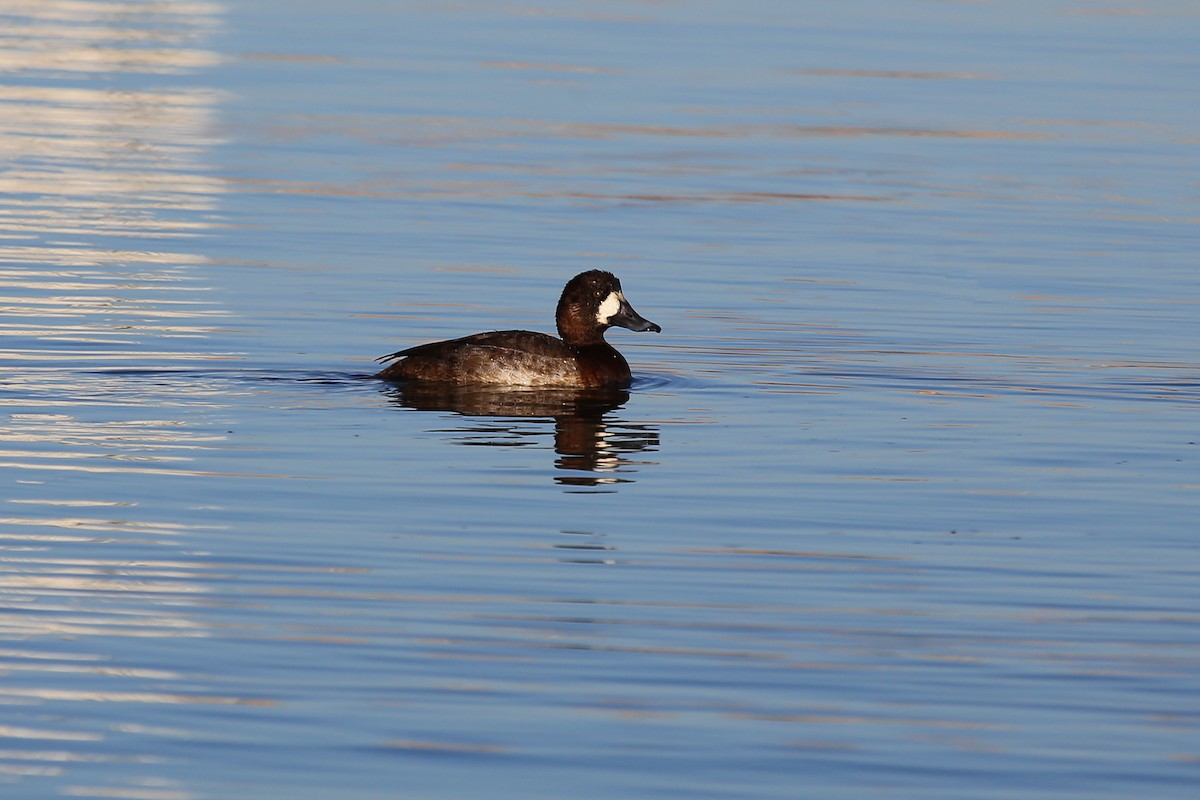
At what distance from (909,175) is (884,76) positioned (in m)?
7.52

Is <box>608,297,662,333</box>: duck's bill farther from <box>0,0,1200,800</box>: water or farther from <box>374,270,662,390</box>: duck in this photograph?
<box>0,0,1200,800</box>: water

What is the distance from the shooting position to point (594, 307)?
49.0 feet

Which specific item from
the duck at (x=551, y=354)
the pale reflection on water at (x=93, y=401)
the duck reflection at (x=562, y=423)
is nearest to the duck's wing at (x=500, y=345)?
the duck at (x=551, y=354)

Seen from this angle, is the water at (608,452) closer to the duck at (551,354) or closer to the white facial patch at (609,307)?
the duck at (551,354)

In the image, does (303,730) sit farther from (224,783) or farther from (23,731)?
(23,731)

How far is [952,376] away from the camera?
46.5 ft

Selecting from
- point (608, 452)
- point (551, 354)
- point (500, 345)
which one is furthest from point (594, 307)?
point (608, 452)

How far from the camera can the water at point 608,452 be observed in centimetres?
700

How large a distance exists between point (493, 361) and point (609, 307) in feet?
4.14

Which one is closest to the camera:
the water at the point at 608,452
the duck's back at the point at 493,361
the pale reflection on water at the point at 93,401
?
the water at the point at 608,452

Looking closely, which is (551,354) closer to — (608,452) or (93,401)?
(608,452)

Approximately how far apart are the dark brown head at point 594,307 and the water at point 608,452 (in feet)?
1.43

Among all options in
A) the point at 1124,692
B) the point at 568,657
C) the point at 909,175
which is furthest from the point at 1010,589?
the point at 909,175

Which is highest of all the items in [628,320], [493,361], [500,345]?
[628,320]
